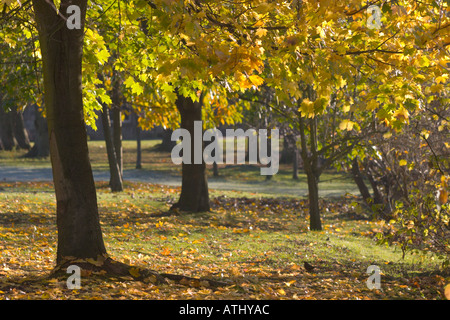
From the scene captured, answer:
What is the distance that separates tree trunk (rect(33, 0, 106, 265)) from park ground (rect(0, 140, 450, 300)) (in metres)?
0.63

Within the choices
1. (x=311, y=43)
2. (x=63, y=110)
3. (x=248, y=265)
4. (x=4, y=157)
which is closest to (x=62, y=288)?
(x=63, y=110)

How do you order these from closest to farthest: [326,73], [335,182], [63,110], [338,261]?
1. [63,110]
2. [326,73]
3. [338,261]
4. [335,182]

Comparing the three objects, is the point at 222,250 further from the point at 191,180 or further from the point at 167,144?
the point at 167,144

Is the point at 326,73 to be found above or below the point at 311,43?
below

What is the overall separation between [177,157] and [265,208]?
63.1 feet

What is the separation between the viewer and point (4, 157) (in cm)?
3512

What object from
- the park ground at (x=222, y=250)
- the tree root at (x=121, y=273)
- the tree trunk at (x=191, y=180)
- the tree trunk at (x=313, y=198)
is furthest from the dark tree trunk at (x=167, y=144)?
the tree root at (x=121, y=273)

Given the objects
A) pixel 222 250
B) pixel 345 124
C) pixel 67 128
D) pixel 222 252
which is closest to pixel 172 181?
pixel 222 250

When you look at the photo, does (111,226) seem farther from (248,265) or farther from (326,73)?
(326,73)

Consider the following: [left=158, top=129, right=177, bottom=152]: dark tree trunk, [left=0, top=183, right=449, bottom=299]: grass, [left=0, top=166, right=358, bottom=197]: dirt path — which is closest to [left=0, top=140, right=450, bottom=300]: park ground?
[left=0, top=183, right=449, bottom=299]: grass

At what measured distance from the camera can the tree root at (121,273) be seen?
759cm

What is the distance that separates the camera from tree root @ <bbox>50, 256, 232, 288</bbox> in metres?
7.59

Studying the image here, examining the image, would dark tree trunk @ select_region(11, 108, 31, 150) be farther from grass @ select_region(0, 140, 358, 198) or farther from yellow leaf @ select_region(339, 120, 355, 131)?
yellow leaf @ select_region(339, 120, 355, 131)
